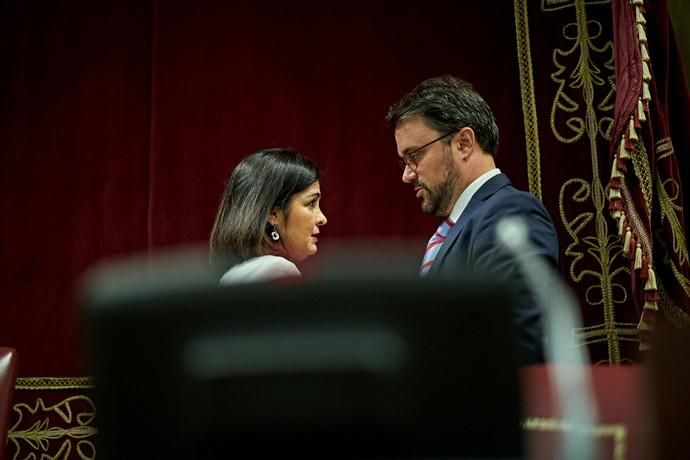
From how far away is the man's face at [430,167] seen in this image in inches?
88.7

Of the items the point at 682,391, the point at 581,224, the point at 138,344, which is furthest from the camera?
the point at 581,224

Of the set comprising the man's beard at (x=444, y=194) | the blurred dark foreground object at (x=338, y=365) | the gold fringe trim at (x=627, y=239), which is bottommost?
the blurred dark foreground object at (x=338, y=365)

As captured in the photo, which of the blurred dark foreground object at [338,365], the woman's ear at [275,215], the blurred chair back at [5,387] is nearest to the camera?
the blurred dark foreground object at [338,365]

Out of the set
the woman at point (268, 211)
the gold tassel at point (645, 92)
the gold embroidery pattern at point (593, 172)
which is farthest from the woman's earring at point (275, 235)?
the gold embroidery pattern at point (593, 172)

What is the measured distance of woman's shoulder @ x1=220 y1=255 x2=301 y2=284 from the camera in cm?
174

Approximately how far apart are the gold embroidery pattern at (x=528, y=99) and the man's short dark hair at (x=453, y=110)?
625 millimetres

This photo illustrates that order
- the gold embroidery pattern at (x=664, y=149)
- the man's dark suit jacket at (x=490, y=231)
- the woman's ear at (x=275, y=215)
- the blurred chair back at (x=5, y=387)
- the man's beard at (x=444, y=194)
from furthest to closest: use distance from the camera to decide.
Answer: the gold embroidery pattern at (x=664, y=149) → the man's beard at (x=444, y=194) → the woman's ear at (x=275, y=215) → the man's dark suit jacket at (x=490, y=231) → the blurred chair back at (x=5, y=387)

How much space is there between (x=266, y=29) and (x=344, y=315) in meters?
2.49

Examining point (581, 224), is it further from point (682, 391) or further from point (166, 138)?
point (682, 391)

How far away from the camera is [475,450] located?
28.0 inches

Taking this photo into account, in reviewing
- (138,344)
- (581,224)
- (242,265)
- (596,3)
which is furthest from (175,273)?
(596,3)

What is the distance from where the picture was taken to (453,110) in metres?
2.27

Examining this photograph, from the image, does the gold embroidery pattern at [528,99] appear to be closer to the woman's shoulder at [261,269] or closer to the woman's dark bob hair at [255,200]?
the woman's dark bob hair at [255,200]

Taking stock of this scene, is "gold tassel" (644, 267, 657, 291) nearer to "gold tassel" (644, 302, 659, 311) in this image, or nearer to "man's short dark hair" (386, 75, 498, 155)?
"gold tassel" (644, 302, 659, 311)
